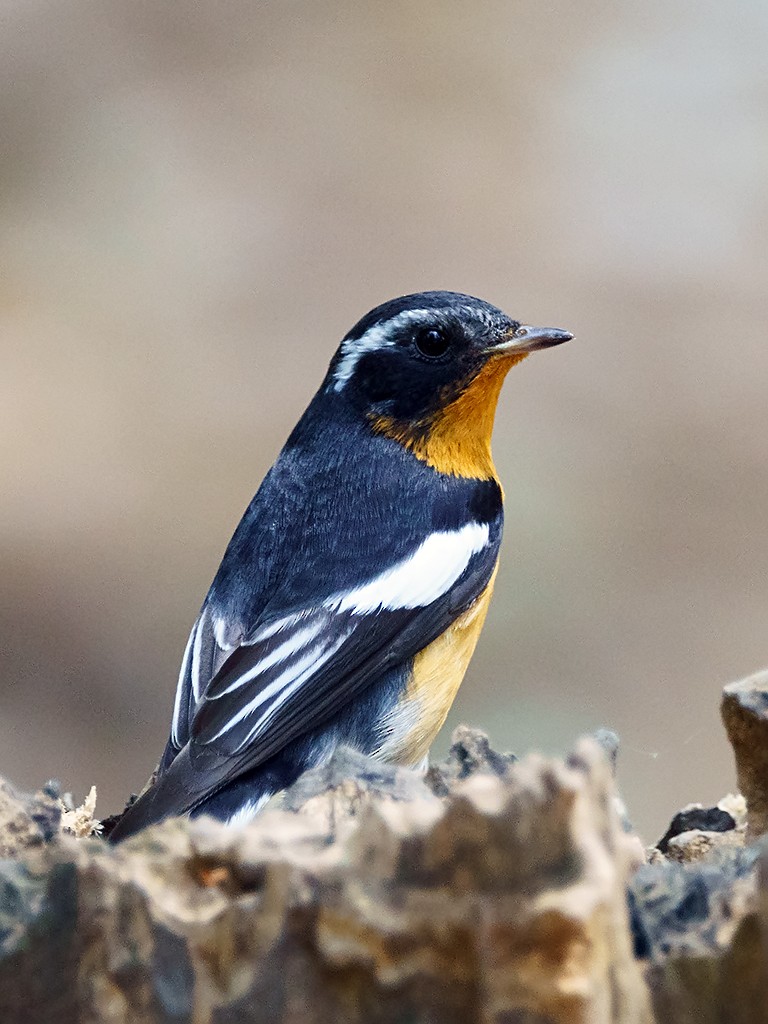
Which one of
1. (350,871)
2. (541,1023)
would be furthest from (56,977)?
(541,1023)

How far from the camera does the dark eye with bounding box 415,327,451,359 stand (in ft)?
13.0

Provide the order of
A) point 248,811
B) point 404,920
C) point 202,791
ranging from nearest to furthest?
point 404,920
point 202,791
point 248,811

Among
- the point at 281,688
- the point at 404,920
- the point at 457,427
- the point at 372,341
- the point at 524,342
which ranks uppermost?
the point at 372,341

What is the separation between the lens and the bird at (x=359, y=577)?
3.33 m

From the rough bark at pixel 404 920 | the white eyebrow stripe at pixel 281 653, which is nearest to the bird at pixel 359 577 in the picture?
the white eyebrow stripe at pixel 281 653

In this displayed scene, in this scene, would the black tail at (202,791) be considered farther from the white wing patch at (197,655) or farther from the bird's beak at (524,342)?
the bird's beak at (524,342)

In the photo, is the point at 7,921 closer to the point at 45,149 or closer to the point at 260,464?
the point at 260,464

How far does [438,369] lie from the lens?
13.0 feet

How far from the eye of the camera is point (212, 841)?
164 centimetres

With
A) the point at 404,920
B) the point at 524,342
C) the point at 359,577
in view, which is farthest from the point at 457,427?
the point at 404,920

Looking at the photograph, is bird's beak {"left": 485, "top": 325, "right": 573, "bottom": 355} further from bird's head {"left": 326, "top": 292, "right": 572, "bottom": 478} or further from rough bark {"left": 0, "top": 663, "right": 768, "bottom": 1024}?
rough bark {"left": 0, "top": 663, "right": 768, "bottom": 1024}

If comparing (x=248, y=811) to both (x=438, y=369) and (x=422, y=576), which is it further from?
(x=438, y=369)

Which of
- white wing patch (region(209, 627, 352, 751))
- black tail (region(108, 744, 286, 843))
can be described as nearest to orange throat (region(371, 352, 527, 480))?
white wing patch (region(209, 627, 352, 751))

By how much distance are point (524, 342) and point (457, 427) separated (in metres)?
0.29
